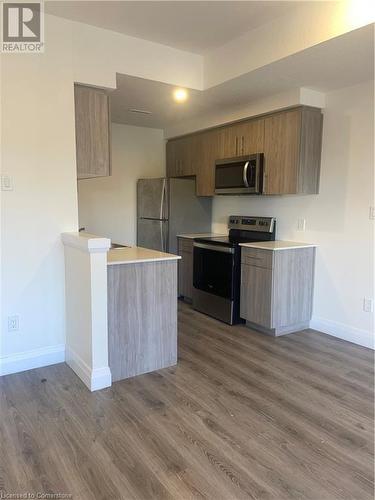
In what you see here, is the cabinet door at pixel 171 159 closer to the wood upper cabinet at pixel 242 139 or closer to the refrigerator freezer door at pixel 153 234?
the refrigerator freezer door at pixel 153 234

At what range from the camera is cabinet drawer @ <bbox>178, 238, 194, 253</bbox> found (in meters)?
4.59

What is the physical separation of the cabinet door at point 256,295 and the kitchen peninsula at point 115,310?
108 cm

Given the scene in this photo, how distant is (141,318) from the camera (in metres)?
2.79

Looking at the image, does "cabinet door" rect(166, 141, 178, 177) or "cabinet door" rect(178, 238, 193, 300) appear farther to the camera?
"cabinet door" rect(166, 141, 178, 177)

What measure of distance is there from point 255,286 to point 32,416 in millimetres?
2272

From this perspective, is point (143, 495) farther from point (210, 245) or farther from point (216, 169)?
point (216, 169)

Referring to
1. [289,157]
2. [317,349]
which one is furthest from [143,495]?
[289,157]

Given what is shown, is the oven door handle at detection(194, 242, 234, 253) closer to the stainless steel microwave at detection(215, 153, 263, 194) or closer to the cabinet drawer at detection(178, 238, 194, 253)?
the cabinet drawer at detection(178, 238, 194, 253)

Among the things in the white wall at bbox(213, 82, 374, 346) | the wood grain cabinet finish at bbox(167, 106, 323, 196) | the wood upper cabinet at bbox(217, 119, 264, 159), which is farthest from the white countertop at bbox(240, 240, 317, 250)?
the wood upper cabinet at bbox(217, 119, 264, 159)

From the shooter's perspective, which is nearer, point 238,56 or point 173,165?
point 238,56

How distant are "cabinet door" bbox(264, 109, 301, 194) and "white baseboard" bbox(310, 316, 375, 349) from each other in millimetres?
1369

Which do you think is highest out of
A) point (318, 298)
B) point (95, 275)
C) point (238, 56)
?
point (238, 56)

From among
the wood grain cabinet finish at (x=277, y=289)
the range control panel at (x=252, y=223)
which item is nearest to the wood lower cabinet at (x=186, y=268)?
the range control panel at (x=252, y=223)

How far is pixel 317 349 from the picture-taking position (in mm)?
3359
